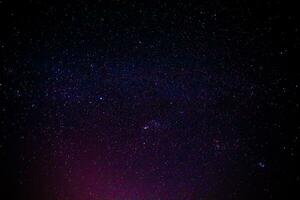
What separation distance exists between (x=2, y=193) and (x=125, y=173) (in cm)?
124

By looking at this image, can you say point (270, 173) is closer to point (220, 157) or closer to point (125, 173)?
point (220, 157)

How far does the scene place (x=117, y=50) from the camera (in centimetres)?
278

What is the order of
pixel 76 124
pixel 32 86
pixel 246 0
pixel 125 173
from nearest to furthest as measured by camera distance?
pixel 246 0 < pixel 32 86 < pixel 76 124 < pixel 125 173

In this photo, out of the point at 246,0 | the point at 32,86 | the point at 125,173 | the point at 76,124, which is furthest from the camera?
the point at 125,173

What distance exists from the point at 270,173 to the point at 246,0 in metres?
1.71

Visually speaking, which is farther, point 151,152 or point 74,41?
point 151,152

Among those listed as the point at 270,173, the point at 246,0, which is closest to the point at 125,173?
the point at 270,173

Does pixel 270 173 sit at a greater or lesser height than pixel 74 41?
lesser

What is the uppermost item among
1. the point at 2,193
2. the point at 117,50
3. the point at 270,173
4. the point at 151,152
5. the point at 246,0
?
the point at 246,0

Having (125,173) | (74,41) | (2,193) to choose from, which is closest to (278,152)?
(125,173)

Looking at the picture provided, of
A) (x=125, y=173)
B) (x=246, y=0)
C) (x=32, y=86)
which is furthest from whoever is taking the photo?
(x=125, y=173)

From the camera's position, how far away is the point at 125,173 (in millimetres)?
3367

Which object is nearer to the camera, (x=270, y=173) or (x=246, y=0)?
(x=246, y=0)

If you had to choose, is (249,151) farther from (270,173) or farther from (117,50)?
(117,50)
